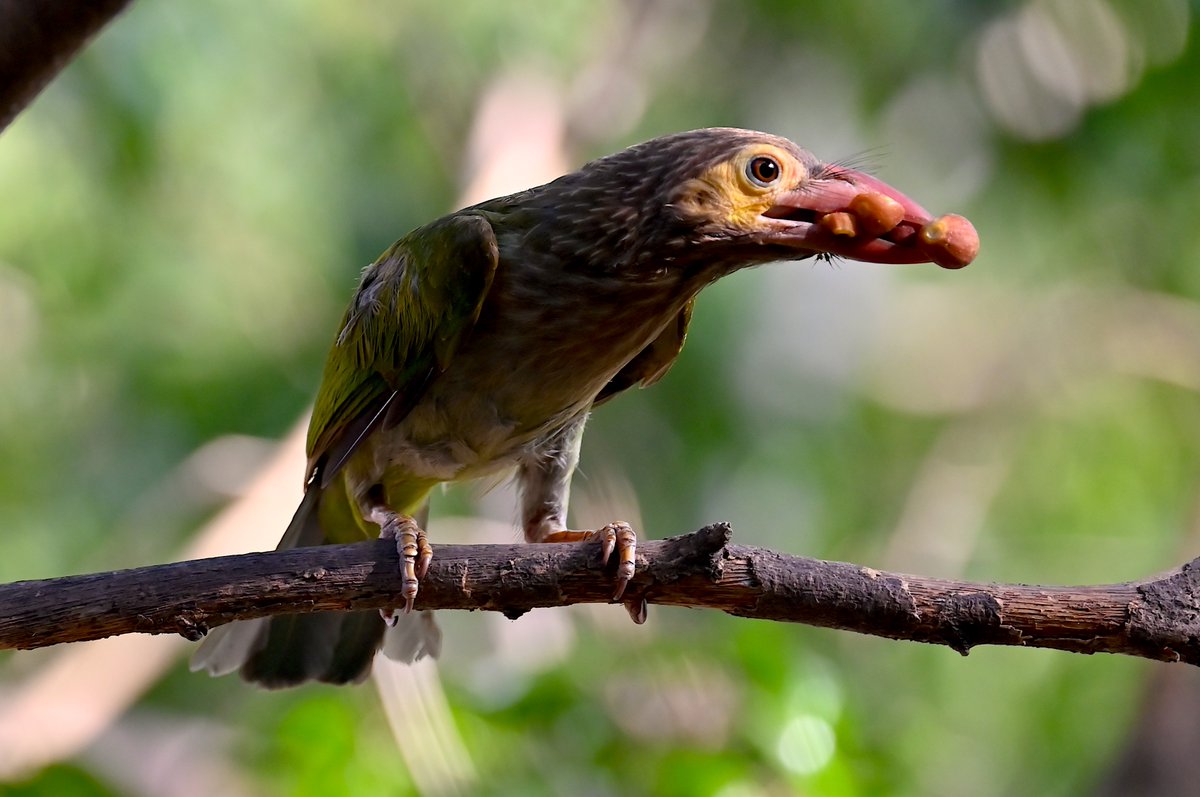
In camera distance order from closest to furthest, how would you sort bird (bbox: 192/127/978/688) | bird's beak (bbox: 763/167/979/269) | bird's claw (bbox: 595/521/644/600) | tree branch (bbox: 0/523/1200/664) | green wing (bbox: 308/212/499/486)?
tree branch (bbox: 0/523/1200/664)
bird's claw (bbox: 595/521/644/600)
bird's beak (bbox: 763/167/979/269)
bird (bbox: 192/127/978/688)
green wing (bbox: 308/212/499/486)

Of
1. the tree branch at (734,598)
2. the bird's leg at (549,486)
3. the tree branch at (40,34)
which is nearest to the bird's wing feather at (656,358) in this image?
the bird's leg at (549,486)

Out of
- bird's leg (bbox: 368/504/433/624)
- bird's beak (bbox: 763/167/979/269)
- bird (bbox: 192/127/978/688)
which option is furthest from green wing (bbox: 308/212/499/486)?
bird's beak (bbox: 763/167/979/269)

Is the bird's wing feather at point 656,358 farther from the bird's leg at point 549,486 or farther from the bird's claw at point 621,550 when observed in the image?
the bird's claw at point 621,550

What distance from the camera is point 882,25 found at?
10.3 meters

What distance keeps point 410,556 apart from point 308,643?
4.07 ft

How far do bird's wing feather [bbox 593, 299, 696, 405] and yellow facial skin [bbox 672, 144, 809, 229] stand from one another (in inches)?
22.4

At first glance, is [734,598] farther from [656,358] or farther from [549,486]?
[549,486]

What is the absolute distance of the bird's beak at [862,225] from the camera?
107 inches

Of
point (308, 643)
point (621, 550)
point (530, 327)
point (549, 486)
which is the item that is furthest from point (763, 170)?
point (308, 643)

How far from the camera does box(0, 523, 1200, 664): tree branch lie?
2465 millimetres

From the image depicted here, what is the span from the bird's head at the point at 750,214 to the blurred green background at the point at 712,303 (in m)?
3.30

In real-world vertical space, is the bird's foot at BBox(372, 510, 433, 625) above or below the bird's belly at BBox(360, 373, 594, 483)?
below

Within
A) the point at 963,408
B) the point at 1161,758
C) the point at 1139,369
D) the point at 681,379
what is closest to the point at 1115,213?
the point at 1139,369

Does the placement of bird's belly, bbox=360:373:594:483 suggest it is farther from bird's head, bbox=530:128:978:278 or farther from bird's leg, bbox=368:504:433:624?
bird's head, bbox=530:128:978:278
